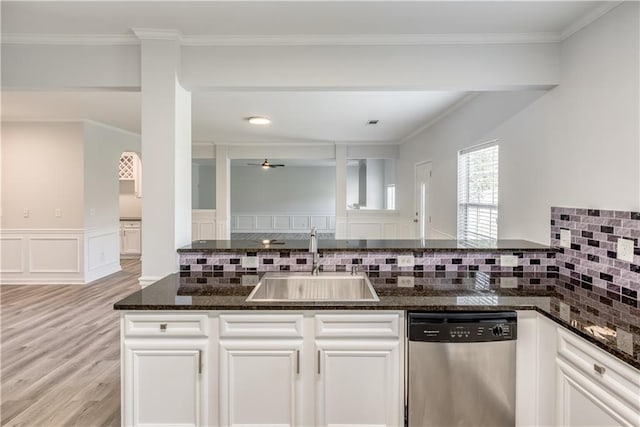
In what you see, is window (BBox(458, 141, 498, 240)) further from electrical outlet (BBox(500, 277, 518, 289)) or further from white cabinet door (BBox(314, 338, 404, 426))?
white cabinet door (BBox(314, 338, 404, 426))

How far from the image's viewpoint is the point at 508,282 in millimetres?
2189

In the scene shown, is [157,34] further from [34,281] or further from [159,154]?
[34,281]

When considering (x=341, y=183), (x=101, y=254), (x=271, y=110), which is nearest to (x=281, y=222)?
(x=341, y=183)

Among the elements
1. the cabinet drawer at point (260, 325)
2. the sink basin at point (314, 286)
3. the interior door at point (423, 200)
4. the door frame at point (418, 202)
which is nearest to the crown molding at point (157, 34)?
the sink basin at point (314, 286)

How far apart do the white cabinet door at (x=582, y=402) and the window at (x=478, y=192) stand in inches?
78.1

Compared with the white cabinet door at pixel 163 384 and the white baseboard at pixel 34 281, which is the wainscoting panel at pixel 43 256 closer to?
the white baseboard at pixel 34 281

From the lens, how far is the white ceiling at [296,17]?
2020 mm

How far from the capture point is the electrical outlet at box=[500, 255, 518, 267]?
7.79 feet

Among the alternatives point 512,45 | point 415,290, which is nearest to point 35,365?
point 415,290

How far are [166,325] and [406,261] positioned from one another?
1507mm

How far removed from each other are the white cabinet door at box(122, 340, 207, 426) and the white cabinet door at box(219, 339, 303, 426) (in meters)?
0.12

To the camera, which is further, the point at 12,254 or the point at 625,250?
the point at 12,254

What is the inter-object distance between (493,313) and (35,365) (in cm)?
337

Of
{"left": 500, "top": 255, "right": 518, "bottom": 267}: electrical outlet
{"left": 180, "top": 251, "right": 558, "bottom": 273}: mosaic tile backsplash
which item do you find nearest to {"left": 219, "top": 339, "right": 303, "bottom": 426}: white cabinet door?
{"left": 180, "top": 251, "right": 558, "bottom": 273}: mosaic tile backsplash
